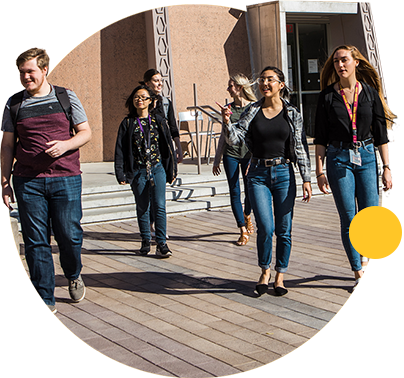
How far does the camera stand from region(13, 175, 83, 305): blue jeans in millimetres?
4184

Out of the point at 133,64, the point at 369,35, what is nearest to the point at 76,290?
the point at 133,64

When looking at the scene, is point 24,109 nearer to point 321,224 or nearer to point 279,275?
point 279,275

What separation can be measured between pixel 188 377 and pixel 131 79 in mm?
10881

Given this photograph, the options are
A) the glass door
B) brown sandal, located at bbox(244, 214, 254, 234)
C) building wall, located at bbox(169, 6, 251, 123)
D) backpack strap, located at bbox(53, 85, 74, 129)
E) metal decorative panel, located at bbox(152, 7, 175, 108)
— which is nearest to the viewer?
backpack strap, located at bbox(53, 85, 74, 129)

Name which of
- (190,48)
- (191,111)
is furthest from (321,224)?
(190,48)

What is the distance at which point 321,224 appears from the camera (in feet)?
25.2

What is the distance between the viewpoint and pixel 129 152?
20.2 ft

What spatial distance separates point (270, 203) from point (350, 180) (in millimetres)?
693

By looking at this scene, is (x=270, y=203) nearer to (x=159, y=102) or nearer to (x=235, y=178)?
(x=235, y=178)

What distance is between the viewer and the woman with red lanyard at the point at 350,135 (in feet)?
14.8

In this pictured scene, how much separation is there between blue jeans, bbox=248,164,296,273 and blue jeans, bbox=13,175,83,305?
4.91 feet

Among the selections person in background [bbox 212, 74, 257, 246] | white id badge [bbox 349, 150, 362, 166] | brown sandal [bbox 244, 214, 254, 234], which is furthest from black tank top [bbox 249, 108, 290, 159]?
brown sandal [bbox 244, 214, 254, 234]

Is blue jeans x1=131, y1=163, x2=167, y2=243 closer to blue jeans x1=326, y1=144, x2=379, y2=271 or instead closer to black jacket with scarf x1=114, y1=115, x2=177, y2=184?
black jacket with scarf x1=114, y1=115, x2=177, y2=184

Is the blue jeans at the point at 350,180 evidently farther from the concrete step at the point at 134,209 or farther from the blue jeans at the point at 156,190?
the concrete step at the point at 134,209
